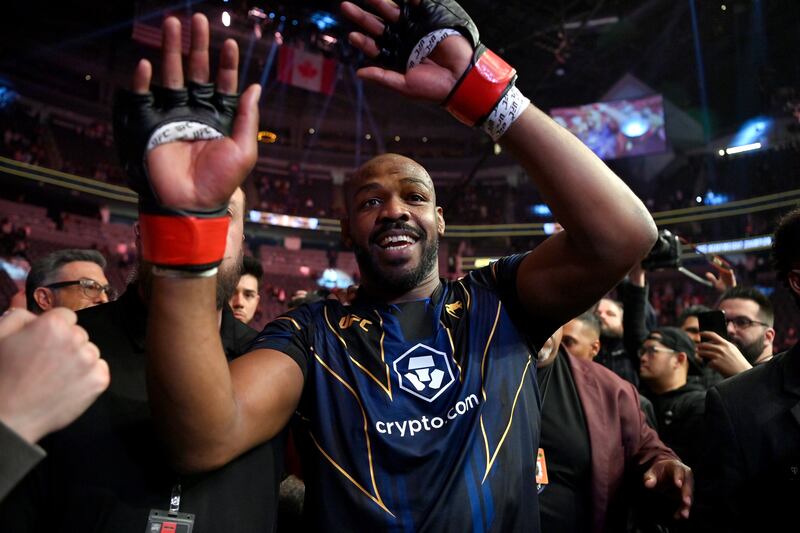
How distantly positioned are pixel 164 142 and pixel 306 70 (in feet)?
49.7

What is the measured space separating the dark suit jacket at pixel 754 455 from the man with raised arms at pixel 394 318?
160 millimetres

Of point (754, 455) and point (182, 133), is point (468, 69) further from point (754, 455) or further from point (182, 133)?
point (754, 455)

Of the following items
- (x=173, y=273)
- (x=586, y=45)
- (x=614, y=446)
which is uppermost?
(x=586, y=45)

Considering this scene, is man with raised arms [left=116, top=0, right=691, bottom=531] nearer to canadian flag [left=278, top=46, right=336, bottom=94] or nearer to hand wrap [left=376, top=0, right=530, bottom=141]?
A: hand wrap [left=376, top=0, right=530, bottom=141]

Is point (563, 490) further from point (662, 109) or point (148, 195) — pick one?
point (662, 109)

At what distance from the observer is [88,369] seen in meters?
0.94

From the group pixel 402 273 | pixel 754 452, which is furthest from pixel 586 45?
pixel 402 273

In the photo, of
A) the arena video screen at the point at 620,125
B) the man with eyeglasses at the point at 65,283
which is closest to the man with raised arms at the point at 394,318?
the man with eyeglasses at the point at 65,283

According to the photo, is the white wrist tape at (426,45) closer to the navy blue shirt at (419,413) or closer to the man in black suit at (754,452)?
the navy blue shirt at (419,413)

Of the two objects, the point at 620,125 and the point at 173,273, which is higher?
the point at 620,125

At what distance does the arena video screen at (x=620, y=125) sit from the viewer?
1766 cm

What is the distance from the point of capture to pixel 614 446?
226 cm

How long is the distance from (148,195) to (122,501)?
0.65 m

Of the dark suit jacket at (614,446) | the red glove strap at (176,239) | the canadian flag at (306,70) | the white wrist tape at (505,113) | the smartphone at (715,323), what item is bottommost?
the dark suit jacket at (614,446)
